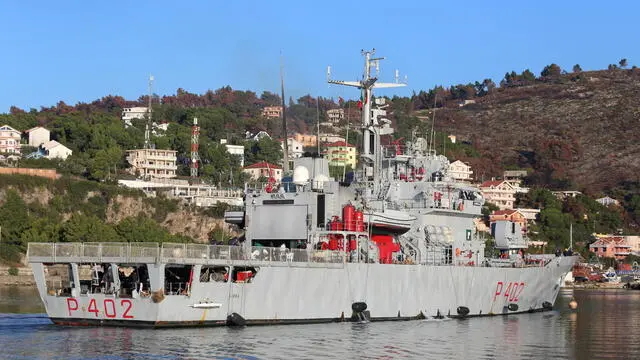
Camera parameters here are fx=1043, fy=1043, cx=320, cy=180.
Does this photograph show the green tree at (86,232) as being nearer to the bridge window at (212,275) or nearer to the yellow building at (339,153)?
the yellow building at (339,153)

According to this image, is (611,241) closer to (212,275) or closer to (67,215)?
(67,215)

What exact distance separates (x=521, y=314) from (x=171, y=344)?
23905mm

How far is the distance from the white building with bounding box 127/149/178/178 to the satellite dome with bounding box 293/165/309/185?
303 ft

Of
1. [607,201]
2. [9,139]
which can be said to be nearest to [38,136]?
[9,139]

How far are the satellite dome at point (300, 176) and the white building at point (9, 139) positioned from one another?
99848 millimetres

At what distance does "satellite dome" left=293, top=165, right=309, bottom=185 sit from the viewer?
142ft

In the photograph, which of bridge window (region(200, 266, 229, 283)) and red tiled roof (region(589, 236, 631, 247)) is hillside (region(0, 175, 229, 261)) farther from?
red tiled roof (region(589, 236, 631, 247))

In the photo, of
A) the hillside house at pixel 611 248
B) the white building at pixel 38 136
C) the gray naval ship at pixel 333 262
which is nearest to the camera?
the gray naval ship at pixel 333 262

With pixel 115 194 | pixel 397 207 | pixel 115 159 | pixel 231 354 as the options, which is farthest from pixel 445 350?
pixel 115 159

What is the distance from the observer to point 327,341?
1372 inches

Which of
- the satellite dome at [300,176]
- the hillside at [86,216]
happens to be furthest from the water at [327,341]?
the hillside at [86,216]

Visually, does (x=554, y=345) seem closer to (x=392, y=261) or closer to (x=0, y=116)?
(x=392, y=261)

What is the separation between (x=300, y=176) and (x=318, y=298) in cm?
597

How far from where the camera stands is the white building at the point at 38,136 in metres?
142
